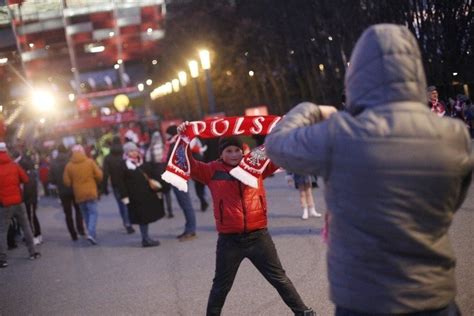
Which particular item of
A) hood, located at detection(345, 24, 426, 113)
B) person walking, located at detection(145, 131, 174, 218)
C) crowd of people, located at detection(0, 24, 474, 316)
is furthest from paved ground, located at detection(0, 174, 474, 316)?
hood, located at detection(345, 24, 426, 113)

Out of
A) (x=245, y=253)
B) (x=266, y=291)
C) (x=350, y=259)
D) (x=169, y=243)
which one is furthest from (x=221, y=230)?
(x=169, y=243)

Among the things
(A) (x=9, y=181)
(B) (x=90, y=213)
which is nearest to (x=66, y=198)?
(B) (x=90, y=213)

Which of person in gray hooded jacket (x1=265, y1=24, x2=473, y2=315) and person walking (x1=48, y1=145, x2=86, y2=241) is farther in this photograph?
person walking (x1=48, y1=145, x2=86, y2=241)

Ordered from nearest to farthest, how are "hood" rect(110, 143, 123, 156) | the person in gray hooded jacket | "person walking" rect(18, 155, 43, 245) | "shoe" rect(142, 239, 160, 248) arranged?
the person in gray hooded jacket < "shoe" rect(142, 239, 160, 248) < "hood" rect(110, 143, 123, 156) < "person walking" rect(18, 155, 43, 245)

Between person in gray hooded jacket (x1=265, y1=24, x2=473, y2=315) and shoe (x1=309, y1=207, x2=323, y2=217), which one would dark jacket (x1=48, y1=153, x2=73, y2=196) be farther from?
person in gray hooded jacket (x1=265, y1=24, x2=473, y2=315)

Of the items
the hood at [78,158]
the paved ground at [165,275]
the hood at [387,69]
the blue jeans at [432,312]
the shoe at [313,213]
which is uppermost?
the hood at [387,69]

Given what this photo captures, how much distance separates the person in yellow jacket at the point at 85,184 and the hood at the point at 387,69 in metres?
8.52

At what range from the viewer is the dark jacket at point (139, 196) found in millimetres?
8633

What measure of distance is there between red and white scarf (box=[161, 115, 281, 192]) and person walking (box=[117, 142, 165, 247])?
4.40 m

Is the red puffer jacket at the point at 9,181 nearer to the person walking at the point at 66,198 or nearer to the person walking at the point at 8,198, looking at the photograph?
the person walking at the point at 8,198

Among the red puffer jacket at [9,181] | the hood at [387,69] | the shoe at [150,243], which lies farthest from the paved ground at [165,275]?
the hood at [387,69]

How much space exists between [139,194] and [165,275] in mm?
2242

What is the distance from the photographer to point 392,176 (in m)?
1.88

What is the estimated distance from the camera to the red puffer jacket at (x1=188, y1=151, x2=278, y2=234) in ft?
14.0
